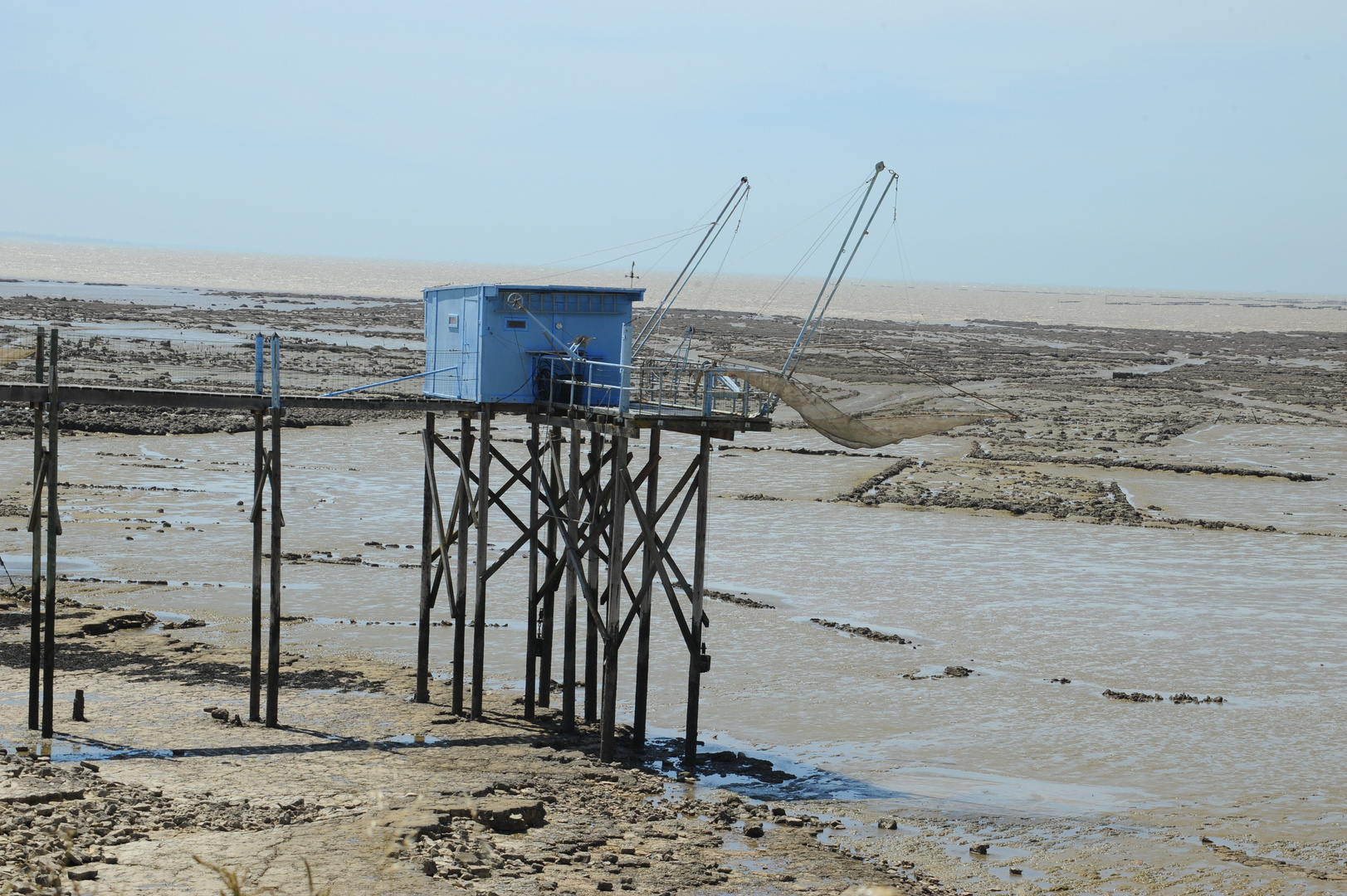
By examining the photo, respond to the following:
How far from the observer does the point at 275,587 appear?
744 inches

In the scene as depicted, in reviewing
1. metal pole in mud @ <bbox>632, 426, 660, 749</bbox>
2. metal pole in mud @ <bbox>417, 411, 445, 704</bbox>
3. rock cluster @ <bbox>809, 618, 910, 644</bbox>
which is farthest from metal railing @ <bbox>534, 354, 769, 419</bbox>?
rock cluster @ <bbox>809, 618, 910, 644</bbox>

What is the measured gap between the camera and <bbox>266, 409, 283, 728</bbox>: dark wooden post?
18.5 meters

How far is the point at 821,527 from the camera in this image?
37.0 m

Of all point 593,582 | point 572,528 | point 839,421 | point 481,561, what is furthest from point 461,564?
point 839,421

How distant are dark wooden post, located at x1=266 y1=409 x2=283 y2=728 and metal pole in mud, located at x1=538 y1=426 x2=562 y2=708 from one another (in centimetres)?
395

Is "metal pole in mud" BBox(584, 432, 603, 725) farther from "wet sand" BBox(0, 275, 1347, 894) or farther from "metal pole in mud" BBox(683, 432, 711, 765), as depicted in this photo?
"metal pole in mud" BBox(683, 432, 711, 765)

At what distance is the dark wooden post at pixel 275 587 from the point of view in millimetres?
18516

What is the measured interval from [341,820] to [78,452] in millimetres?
31452

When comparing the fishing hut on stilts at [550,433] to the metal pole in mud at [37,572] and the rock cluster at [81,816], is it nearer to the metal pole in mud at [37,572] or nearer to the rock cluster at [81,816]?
the metal pole in mud at [37,572]

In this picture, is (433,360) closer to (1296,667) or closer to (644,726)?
(644,726)

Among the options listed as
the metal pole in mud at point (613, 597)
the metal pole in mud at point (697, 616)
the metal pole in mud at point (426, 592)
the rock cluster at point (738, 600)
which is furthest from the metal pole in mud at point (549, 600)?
the rock cluster at point (738, 600)

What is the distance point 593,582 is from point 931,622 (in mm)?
9952

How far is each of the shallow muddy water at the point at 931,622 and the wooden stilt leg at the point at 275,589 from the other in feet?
A: 14.4

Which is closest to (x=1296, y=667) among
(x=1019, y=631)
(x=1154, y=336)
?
(x=1019, y=631)
